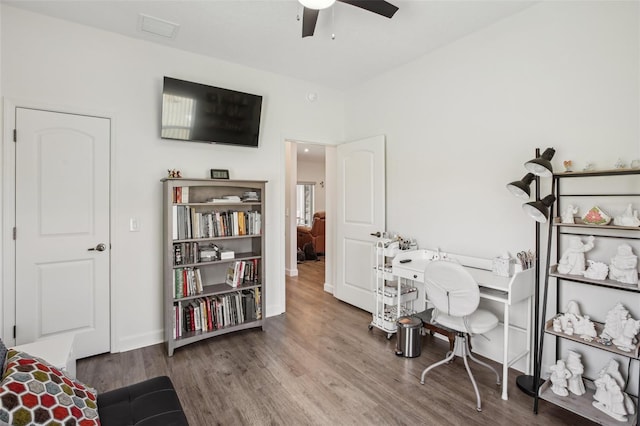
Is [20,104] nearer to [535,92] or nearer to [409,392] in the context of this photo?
[409,392]

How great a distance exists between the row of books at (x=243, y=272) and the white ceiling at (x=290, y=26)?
2151 millimetres

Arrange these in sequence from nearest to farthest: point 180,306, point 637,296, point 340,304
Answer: point 637,296
point 180,306
point 340,304

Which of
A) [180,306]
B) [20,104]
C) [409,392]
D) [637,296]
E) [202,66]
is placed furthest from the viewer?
[202,66]

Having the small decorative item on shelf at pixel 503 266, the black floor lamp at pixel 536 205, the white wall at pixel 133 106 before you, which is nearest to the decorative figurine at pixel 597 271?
the black floor lamp at pixel 536 205

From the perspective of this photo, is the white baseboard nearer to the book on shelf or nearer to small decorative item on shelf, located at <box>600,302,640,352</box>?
the book on shelf

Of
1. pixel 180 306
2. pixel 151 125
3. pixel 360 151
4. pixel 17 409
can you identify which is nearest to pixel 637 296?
pixel 360 151

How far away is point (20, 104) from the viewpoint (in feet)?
8.20

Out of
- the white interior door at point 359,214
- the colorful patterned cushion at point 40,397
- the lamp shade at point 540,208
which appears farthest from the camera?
the white interior door at point 359,214

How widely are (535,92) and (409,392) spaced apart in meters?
2.46

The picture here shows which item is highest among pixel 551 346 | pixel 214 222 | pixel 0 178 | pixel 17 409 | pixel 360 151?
pixel 360 151

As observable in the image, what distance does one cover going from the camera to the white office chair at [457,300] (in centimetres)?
223

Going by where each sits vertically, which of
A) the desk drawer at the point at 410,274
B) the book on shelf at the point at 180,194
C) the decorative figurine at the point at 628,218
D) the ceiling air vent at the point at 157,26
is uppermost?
the ceiling air vent at the point at 157,26

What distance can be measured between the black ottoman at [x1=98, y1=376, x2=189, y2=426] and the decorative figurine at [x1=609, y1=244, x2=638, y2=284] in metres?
2.53

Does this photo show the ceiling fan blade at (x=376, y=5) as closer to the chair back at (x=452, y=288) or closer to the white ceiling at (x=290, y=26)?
the white ceiling at (x=290, y=26)
